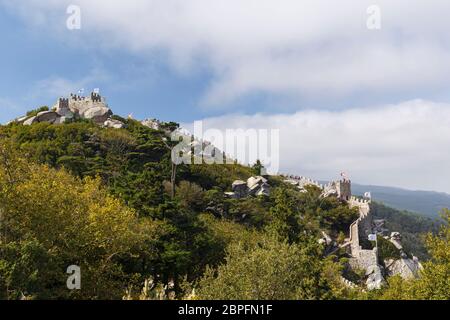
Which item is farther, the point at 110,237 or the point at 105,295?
the point at 110,237

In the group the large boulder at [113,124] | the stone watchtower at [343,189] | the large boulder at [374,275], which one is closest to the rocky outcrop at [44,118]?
the large boulder at [113,124]

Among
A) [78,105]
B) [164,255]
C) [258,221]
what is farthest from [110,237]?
[78,105]

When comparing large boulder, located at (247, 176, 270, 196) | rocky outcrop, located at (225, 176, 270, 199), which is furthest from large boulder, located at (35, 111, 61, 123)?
large boulder, located at (247, 176, 270, 196)

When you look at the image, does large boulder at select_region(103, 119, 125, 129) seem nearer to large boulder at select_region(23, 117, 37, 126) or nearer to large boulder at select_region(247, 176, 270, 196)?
large boulder at select_region(23, 117, 37, 126)

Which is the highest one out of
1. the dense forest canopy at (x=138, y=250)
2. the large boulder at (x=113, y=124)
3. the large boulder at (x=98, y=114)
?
the large boulder at (x=98, y=114)

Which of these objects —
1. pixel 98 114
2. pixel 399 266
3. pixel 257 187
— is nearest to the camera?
pixel 399 266

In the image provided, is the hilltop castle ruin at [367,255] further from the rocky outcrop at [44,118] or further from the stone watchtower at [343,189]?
the rocky outcrop at [44,118]

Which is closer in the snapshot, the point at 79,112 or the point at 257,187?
the point at 257,187

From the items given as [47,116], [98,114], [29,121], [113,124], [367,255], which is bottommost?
[367,255]

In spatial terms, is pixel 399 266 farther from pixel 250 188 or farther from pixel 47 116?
pixel 47 116

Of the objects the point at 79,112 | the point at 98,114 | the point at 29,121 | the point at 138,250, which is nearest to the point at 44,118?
the point at 29,121
